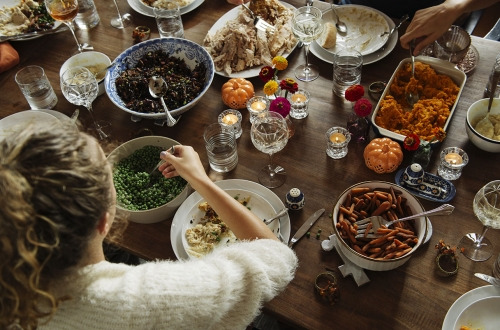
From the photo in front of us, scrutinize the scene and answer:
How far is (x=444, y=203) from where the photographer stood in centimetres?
156

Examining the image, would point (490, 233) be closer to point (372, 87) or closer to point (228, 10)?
point (372, 87)

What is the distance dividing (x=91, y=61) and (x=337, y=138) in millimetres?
1260

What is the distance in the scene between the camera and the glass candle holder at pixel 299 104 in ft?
6.18

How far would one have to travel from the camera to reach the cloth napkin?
2.24m

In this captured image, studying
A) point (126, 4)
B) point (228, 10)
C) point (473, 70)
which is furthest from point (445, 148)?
point (126, 4)

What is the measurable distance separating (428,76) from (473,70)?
0.26 metres

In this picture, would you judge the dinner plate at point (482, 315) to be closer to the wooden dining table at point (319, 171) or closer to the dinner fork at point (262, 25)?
the wooden dining table at point (319, 171)

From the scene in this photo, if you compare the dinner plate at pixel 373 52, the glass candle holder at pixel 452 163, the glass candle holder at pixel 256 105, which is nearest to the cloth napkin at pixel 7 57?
the glass candle holder at pixel 256 105

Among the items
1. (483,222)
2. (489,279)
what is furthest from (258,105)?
(489,279)

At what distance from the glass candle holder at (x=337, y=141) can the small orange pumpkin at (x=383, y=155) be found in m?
0.09

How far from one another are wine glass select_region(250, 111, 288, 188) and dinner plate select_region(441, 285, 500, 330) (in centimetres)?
71

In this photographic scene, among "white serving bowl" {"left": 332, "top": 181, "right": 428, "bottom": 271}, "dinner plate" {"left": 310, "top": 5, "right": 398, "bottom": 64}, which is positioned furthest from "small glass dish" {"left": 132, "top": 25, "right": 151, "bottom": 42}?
"white serving bowl" {"left": 332, "top": 181, "right": 428, "bottom": 271}

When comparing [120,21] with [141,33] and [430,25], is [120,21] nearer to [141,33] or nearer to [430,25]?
[141,33]

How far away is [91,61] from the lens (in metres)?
2.18
